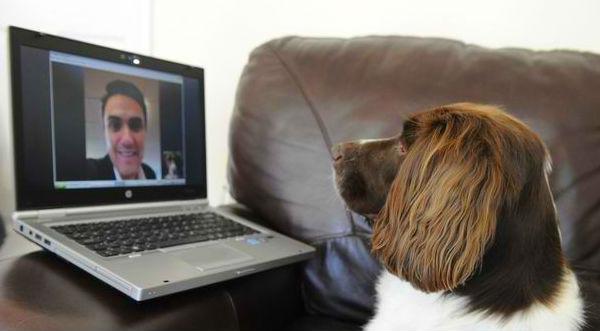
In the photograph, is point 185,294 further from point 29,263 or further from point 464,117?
point 464,117

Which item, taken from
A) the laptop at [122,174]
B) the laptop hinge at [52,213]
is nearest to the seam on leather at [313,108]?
the laptop at [122,174]

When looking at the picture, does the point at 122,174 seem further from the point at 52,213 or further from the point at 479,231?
the point at 479,231

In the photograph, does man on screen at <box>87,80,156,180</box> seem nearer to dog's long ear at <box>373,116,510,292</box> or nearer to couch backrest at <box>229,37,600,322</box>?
couch backrest at <box>229,37,600,322</box>

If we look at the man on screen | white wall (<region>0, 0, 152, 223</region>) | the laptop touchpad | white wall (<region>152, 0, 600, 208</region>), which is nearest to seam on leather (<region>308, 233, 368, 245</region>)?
the laptop touchpad

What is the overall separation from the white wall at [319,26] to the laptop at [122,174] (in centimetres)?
54

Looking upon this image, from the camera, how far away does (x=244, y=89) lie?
54.1 inches

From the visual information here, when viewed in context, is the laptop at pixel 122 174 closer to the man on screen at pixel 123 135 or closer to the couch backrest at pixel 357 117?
the man on screen at pixel 123 135

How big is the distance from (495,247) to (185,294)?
1.81 feet

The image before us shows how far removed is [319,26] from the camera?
1646mm

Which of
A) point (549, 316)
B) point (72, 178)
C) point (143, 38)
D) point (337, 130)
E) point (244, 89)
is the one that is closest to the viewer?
point (549, 316)

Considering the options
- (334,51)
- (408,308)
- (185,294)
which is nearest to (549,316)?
(408,308)

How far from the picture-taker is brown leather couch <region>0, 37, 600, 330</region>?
1026 mm

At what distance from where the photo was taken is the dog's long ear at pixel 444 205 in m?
0.75

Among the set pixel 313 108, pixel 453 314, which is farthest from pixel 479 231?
pixel 313 108
